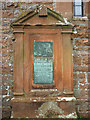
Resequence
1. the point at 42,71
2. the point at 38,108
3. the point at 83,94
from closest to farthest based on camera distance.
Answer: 1. the point at 38,108
2. the point at 42,71
3. the point at 83,94

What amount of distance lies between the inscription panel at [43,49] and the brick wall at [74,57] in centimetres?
69

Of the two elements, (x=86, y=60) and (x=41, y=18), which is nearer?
(x=41, y=18)

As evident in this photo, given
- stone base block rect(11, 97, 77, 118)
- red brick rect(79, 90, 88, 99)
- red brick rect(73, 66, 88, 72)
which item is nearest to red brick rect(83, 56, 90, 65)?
red brick rect(73, 66, 88, 72)

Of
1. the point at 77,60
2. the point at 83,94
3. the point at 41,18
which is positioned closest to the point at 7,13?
the point at 41,18

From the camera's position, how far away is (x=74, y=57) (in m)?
3.79

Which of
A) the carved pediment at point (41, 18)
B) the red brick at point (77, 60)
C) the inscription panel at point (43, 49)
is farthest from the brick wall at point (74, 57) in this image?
the inscription panel at point (43, 49)

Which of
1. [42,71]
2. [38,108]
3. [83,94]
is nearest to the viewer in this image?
[38,108]

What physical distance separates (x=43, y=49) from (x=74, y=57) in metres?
0.89

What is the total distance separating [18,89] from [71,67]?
1446 mm

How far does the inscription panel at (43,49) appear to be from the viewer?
11.6ft

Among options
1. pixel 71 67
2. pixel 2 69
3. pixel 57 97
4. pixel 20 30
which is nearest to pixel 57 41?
pixel 71 67

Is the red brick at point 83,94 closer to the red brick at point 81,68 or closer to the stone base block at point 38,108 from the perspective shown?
the stone base block at point 38,108

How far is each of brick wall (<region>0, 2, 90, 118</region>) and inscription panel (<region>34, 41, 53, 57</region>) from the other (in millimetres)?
693

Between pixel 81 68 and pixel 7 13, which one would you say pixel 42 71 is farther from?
pixel 7 13
